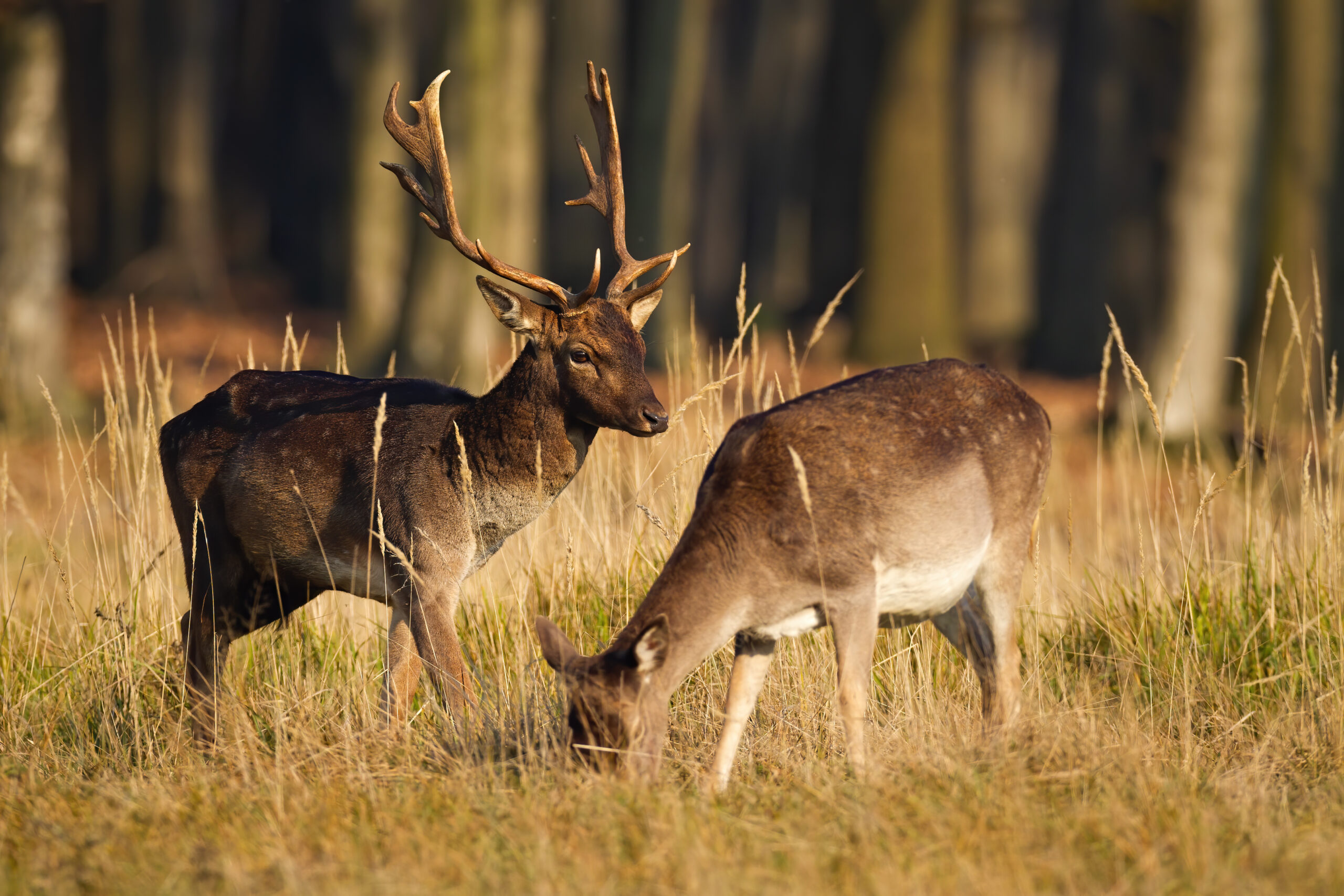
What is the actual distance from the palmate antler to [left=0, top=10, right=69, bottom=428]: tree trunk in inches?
292

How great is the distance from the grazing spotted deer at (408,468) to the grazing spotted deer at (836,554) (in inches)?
28.6

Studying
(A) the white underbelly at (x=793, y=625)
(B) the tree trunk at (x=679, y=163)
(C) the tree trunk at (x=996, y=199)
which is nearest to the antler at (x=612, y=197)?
(A) the white underbelly at (x=793, y=625)

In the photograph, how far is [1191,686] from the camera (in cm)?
536

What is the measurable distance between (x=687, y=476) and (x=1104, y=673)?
2.05 m

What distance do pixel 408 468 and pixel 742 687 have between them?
1.59 m

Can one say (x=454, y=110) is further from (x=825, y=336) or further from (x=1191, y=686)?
(x=1191, y=686)

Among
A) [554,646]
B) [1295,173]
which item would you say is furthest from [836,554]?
[1295,173]

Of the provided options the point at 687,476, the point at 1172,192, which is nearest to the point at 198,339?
the point at 1172,192

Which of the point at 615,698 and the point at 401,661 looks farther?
the point at 401,661

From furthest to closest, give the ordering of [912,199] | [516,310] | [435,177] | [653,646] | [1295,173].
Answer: [912,199] < [1295,173] < [435,177] < [516,310] < [653,646]

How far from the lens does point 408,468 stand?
5.39 meters

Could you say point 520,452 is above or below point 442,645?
above

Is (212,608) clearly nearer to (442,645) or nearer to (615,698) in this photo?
(442,645)

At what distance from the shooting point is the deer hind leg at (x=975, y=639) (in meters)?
5.02
